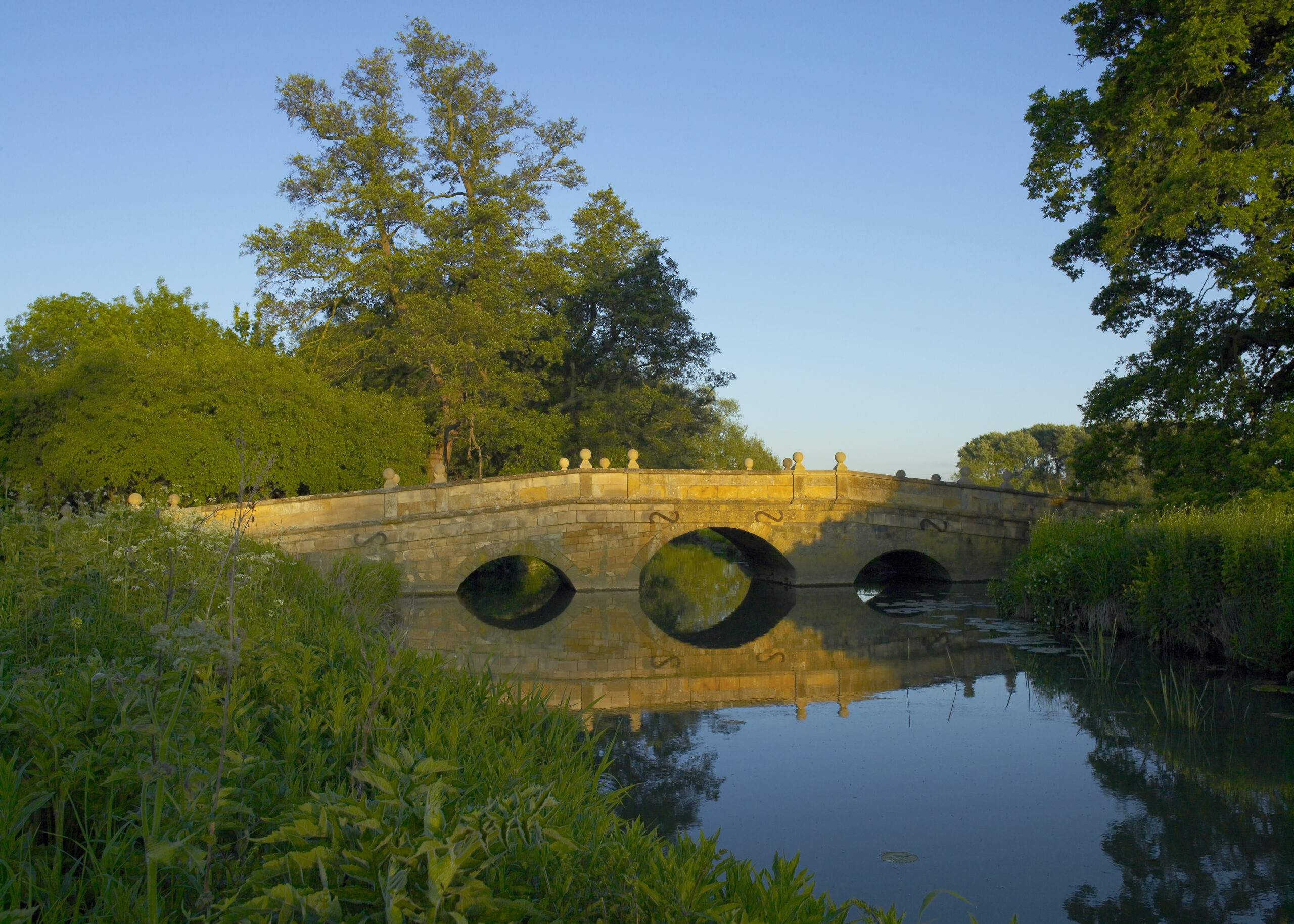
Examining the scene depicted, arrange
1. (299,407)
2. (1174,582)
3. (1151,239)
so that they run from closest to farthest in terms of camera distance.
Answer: (1174,582), (1151,239), (299,407)

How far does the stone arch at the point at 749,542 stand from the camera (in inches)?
748

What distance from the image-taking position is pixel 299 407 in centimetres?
1925

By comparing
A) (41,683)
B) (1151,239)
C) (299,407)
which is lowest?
(41,683)

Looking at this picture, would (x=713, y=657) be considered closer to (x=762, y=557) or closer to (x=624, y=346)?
(x=762, y=557)

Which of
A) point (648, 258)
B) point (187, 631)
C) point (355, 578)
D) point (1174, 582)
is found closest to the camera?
point (187, 631)

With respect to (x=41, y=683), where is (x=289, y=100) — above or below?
above

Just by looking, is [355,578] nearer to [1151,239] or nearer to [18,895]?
[18,895]

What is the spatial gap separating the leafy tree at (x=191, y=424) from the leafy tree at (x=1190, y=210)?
43.8 feet

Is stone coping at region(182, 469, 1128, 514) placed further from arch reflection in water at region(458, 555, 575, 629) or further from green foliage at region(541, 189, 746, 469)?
green foliage at region(541, 189, 746, 469)

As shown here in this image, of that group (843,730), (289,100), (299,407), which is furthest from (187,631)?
(289,100)

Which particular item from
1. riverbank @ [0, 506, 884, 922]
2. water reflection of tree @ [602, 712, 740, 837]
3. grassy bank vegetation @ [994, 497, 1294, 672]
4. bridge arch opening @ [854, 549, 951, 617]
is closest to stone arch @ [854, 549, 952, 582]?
bridge arch opening @ [854, 549, 951, 617]

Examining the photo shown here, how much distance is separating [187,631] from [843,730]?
6.19 m

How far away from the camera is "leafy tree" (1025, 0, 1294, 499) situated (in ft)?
40.1

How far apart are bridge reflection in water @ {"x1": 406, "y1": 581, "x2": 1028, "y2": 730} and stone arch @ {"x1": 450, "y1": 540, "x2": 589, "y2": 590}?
40cm
